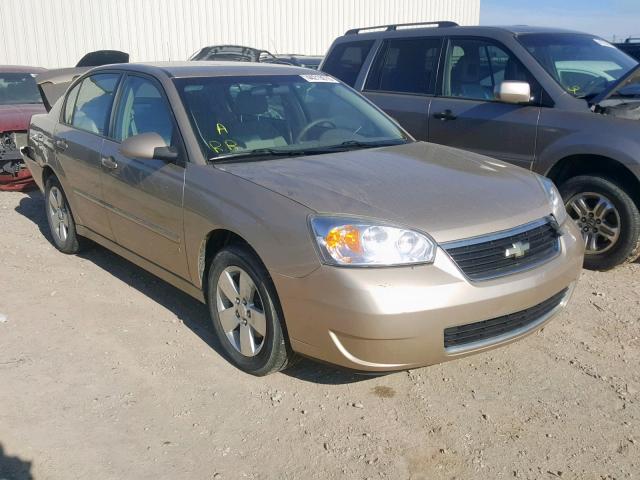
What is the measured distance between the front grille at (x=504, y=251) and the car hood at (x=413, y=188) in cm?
5

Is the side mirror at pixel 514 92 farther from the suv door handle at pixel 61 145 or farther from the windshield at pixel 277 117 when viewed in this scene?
the suv door handle at pixel 61 145

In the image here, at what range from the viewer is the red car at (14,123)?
25.2 ft

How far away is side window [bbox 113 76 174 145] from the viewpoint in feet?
13.5

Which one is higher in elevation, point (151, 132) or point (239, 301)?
point (151, 132)

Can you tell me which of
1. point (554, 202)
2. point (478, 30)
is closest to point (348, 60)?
point (478, 30)

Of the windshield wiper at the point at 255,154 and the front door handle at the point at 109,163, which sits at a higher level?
the windshield wiper at the point at 255,154

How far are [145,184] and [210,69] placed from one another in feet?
2.99

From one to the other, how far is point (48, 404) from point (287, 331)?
1.28 m

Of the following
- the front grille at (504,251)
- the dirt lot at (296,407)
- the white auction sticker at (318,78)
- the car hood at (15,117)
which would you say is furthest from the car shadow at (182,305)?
the white auction sticker at (318,78)

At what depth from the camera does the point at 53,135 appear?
5.49 m

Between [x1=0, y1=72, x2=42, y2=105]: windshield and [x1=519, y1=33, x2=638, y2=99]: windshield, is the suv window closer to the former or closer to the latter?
[x1=519, y1=33, x2=638, y2=99]: windshield

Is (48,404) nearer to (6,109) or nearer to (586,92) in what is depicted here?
(586,92)

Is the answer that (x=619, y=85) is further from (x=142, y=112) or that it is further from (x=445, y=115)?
(x=142, y=112)

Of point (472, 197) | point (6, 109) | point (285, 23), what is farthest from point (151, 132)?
point (285, 23)
